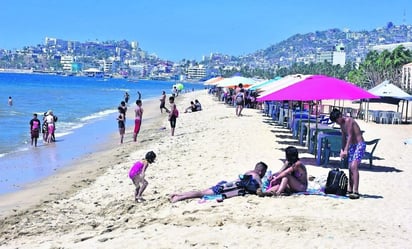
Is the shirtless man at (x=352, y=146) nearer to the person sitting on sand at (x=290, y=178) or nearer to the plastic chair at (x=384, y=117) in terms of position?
the person sitting on sand at (x=290, y=178)

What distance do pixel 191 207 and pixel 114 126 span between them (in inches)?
794

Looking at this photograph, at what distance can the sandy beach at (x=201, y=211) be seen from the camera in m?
6.50

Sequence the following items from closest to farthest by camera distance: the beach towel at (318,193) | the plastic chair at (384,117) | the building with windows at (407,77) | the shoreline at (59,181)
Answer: the beach towel at (318,193) < the shoreline at (59,181) < the plastic chair at (384,117) < the building with windows at (407,77)

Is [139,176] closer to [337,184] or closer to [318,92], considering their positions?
[337,184]

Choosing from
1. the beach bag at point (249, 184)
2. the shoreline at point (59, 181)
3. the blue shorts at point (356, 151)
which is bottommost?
the shoreline at point (59, 181)

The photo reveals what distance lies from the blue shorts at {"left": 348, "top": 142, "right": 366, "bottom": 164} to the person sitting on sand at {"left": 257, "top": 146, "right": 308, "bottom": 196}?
2.31 ft

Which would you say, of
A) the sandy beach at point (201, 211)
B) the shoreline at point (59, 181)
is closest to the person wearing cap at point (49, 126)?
the shoreline at point (59, 181)

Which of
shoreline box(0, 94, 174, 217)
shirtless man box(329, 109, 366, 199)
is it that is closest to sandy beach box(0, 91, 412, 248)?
shoreline box(0, 94, 174, 217)

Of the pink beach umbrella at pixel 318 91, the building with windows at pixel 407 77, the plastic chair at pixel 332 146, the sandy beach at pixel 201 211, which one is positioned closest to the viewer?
the sandy beach at pixel 201 211

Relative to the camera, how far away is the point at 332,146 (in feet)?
37.9

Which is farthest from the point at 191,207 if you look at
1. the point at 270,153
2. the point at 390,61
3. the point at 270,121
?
the point at 390,61

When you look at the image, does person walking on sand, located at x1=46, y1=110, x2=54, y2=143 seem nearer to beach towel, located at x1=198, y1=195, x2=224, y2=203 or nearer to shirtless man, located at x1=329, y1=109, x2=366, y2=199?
beach towel, located at x1=198, y1=195, x2=224, y2=203

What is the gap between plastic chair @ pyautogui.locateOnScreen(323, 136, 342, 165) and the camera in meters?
11.5

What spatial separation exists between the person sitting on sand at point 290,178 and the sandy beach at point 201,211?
0.74ft
